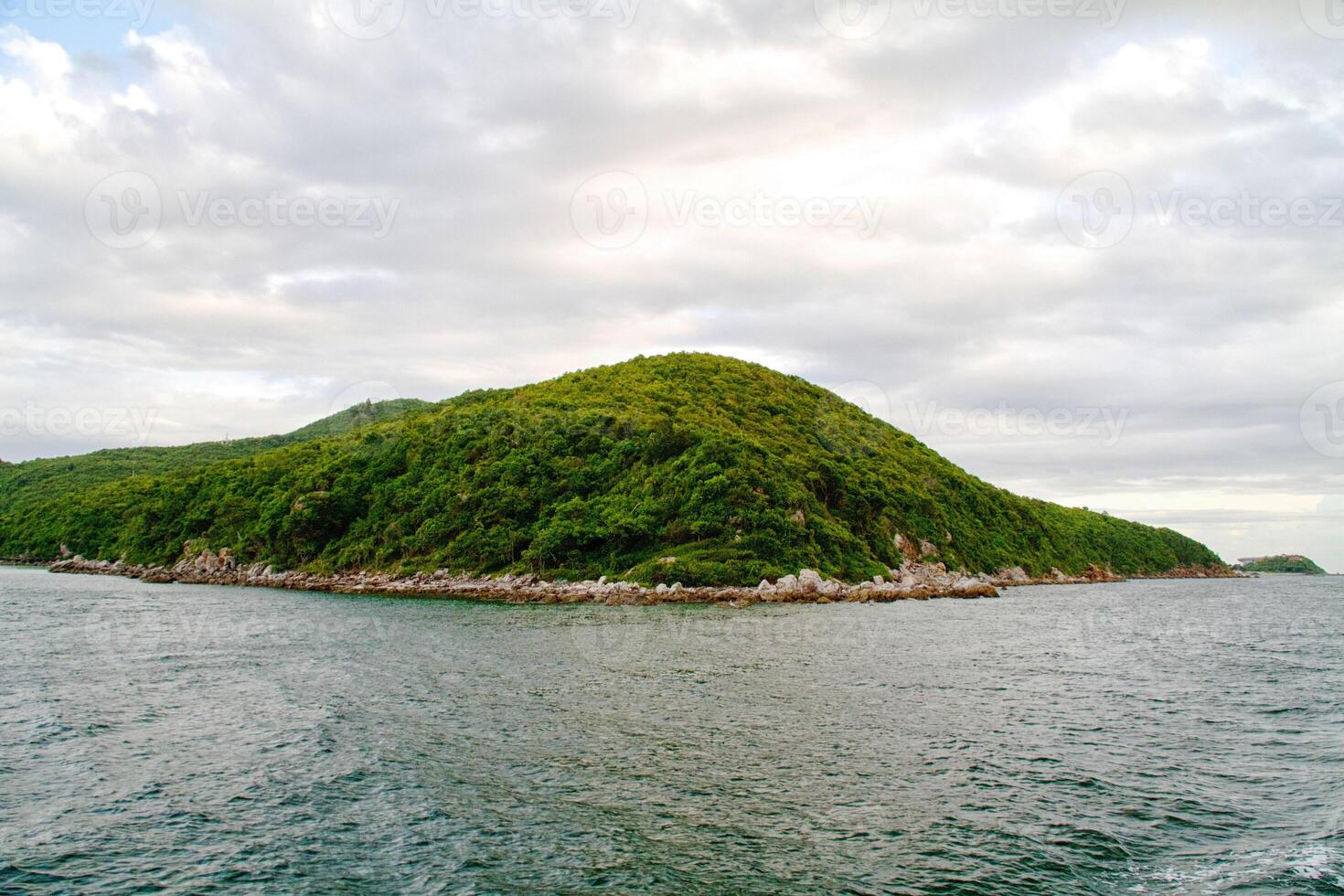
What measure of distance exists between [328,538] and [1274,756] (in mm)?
125638

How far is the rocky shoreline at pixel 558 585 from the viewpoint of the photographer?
284 feet

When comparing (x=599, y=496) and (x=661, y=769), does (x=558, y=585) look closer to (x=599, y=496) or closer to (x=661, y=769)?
(x=599, y=496)

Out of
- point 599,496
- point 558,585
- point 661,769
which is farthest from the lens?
point 599,496

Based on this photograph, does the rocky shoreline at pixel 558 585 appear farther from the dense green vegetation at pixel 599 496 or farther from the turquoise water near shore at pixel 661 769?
the turquoise water near shore at pixel 661 769

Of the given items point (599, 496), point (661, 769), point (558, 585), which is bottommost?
point (661, 769)

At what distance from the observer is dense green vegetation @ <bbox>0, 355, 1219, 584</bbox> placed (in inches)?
4082

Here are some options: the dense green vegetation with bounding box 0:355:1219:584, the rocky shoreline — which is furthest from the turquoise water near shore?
the dense green vegetation with bounding box 0:355:1219:584

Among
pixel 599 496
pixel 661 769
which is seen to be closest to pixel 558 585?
pixel 599 496

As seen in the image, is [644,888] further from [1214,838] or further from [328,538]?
[328,538]

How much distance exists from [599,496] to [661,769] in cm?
9260

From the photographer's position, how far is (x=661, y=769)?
2088cm

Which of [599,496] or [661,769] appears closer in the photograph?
[661,769]

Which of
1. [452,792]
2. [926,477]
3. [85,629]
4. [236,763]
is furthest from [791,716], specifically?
[926,477]

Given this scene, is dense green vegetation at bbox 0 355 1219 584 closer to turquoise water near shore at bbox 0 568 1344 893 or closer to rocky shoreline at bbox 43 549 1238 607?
rocky shoreline at bbox 43 549 1238 607
